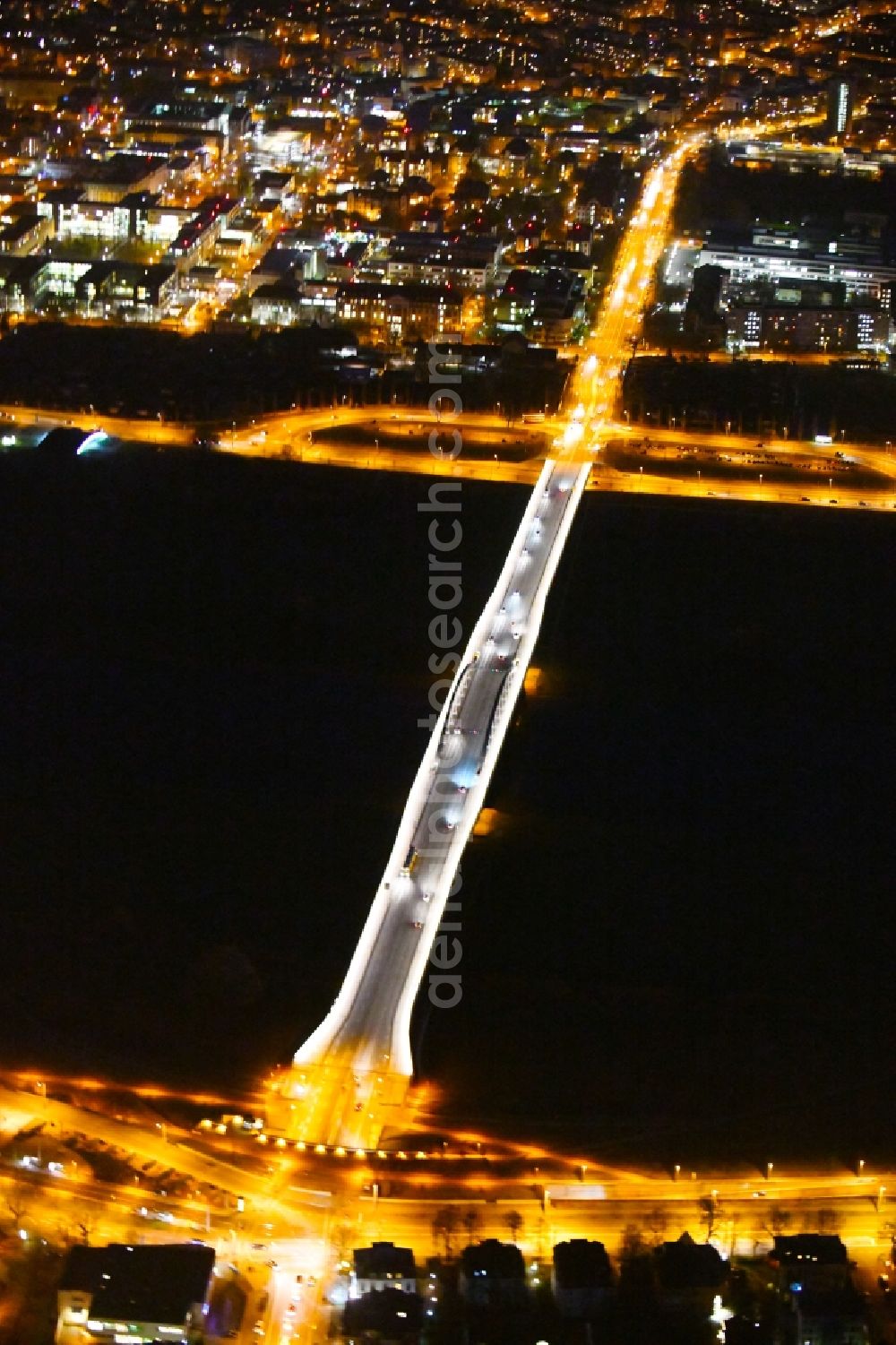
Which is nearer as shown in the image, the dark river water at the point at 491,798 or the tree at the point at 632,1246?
A: the tree at the point at 632,1246

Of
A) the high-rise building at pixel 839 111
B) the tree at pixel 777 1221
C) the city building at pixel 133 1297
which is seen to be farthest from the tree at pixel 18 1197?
the high-rise building at pixel 839 111

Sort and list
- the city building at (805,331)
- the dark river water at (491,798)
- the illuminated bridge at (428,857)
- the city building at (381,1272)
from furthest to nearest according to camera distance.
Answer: the city building at (805,331) → the dark river water at (491,798) → the illuminated bridge at (428,857) → the city building at (381,1272)

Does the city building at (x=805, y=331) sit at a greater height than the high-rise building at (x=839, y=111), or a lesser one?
lesser

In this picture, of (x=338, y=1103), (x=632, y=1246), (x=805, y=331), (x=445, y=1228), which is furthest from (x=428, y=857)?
(x=805, y=331)

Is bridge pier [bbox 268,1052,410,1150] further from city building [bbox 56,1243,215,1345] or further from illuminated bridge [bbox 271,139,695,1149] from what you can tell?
city building [bbox 56,1243,215,1345]

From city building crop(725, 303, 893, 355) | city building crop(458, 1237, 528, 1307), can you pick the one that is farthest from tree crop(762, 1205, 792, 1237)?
city building crop(725, 303, 893, 355)

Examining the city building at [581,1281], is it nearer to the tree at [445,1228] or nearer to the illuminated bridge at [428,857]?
the tree at [445,1228]
